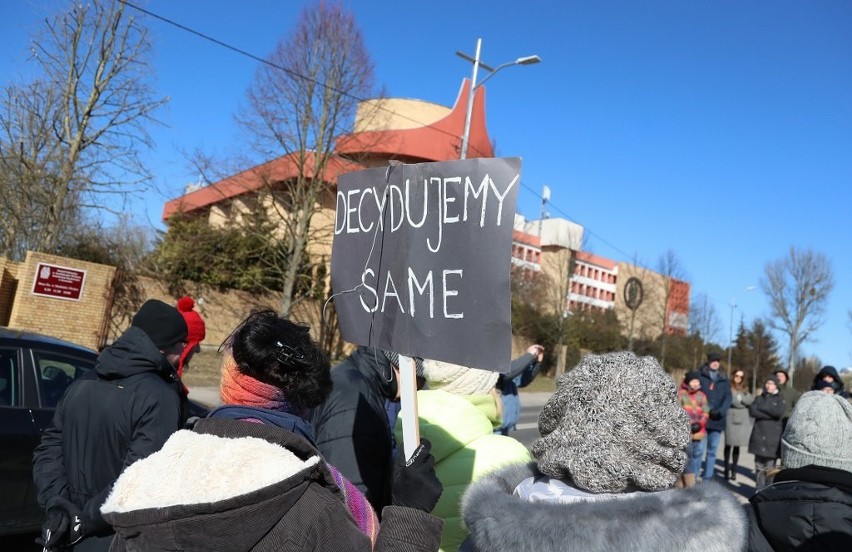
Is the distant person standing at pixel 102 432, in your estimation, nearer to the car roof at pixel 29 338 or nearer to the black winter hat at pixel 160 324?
the black winter hat at pixel 160 324

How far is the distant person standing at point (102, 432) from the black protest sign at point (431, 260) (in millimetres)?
924

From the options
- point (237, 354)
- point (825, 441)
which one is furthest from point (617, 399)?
point (825, 441)

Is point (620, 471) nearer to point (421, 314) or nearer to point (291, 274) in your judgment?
point (421, 314)

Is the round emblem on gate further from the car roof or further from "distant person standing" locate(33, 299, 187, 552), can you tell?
"distant person standing" locate(33, 299, 187, 552)

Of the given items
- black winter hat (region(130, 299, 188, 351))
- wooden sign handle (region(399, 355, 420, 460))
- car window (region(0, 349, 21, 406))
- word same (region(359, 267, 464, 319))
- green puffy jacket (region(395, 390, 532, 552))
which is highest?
word same (region(359, 267, 464, 319))

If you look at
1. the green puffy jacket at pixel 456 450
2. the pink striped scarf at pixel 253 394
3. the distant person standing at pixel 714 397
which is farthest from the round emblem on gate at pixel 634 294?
the pink striped scarf at pixel 253 394

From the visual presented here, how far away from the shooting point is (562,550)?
1.56 meters

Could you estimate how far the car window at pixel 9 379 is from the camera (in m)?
4.93

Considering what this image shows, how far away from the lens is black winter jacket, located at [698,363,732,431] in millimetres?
10242

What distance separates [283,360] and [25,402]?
4073 millimetres

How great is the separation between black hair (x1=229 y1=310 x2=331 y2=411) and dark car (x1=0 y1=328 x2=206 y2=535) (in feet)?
11.7

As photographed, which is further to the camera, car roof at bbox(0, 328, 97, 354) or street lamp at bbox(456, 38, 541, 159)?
street lamp at bbox(456, 38, 541, 159)

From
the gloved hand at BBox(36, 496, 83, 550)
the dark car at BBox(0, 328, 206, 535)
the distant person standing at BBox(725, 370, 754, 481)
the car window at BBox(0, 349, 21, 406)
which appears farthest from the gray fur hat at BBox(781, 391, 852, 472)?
the distant person standing at BBox(725, 370, 754, 481)

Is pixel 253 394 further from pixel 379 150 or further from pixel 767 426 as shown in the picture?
pixel 379 150
